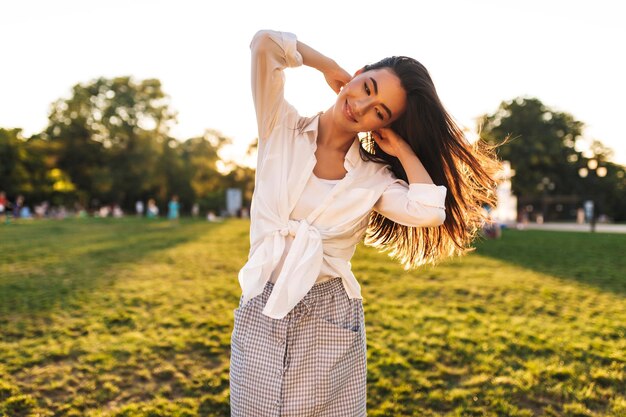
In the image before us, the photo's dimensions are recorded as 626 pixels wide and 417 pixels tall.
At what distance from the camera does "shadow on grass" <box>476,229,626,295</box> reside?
8938 mm

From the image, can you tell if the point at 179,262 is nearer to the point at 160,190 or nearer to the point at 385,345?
the point at 385,345

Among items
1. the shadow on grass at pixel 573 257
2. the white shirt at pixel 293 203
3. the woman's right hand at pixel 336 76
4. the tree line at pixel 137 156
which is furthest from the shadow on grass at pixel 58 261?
the tree line at pixel 137 156

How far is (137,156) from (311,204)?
43808 millimetres

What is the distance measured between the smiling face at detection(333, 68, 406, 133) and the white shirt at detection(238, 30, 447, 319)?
113 mm

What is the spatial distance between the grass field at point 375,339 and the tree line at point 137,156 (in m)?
32.4

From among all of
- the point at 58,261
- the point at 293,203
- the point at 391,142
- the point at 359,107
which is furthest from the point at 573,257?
the point at 293,203

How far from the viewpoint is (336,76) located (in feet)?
6.22

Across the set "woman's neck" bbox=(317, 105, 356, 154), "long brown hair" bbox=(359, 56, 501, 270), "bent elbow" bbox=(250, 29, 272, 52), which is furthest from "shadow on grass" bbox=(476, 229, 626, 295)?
"bent elbow" bbox=(250, 29, 272, 52)

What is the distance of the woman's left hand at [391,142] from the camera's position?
1897 mm

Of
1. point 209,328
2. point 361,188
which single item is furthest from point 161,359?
point 361,188

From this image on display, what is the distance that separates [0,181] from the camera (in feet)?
127

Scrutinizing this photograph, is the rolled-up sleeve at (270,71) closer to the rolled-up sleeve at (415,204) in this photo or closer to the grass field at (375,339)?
the rolled-up sleeve at (415,204)

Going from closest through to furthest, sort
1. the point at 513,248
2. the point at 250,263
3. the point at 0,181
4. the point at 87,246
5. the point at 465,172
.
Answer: the point at 250,263 < the point at 465,172 < the point at 87,246 < the point at 513,248 < the point at 0,181

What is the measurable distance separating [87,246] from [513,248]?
11117 millimetres
